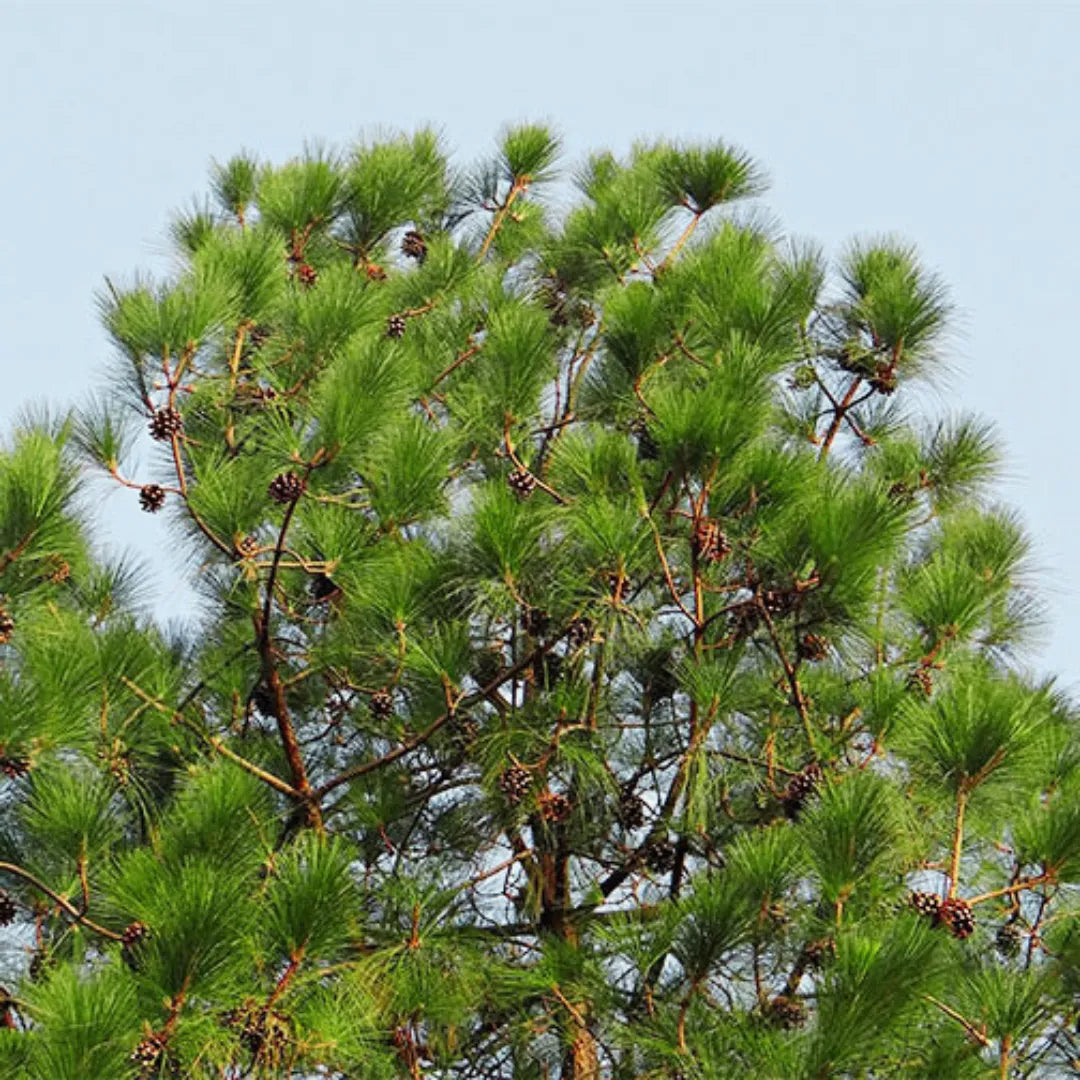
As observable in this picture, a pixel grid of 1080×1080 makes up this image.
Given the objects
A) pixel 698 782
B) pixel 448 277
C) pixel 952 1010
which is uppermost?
pixel 448 277

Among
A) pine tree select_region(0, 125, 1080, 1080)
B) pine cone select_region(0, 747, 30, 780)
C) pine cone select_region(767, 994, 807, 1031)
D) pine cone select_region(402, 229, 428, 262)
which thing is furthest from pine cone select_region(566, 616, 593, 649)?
pine cone select_region(402, 229, 428, 262)

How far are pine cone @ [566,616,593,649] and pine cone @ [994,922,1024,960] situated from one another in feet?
2.62

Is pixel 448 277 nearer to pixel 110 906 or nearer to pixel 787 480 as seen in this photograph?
pixel 787 480

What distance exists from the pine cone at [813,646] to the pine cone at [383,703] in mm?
685

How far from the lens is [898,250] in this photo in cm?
446

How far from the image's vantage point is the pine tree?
297cm

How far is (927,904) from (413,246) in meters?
2.57

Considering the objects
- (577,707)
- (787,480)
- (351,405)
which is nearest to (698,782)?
(577,707)

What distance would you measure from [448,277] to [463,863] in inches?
59.2

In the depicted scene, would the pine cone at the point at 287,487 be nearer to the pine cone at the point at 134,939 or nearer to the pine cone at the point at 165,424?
the pine cone at the point at 165,424

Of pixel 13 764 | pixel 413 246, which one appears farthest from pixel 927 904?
pixel 413 246

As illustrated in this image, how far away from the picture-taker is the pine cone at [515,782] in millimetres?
3492

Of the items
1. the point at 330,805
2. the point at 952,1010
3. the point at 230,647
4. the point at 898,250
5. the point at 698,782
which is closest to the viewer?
the point at 952,1010

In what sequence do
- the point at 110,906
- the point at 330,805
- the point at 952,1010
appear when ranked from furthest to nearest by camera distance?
1. the point at 330,805
2. the point at 110,906
3. the point at 952,1010
